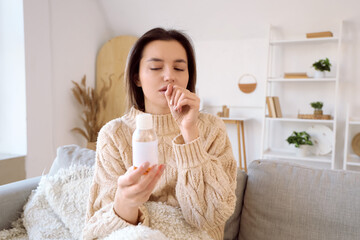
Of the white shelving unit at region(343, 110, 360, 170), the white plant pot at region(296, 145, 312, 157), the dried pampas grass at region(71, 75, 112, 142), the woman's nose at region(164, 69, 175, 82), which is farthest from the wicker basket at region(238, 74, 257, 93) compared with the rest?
the woman's nose at region(164, 69, 175, 82)

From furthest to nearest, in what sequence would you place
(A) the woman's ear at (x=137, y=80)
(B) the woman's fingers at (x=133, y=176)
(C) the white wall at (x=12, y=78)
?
(C) the white wall at (x=12, y=78) → (A) the woman's ear at (x=137, y=80) → (B) the woman's fingers at (x=133, y=176)

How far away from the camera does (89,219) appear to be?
2.99 ft

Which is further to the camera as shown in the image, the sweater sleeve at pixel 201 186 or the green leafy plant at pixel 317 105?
the green leafy plant at pixel 317 105

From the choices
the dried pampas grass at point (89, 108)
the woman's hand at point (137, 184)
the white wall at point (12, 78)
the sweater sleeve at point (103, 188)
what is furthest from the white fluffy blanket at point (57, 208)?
the dried pampas grass at point (89, 108)

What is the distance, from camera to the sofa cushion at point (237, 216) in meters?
1.19

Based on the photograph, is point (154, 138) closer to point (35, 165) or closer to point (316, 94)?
point (35, 165)

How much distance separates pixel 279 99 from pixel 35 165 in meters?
2.81

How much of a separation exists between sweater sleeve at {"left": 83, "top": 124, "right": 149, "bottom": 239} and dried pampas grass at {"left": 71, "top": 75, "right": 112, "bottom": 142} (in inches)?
94.7

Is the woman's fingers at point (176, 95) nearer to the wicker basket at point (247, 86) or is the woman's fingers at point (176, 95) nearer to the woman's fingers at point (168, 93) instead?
the woman's fingers at point (168, 93)

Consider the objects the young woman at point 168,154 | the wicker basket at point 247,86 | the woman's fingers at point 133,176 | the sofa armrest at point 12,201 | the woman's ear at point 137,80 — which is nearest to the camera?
the woman's fingers at point 133,176

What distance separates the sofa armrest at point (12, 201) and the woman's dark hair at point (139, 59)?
692 millimetres

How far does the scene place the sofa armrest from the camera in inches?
48.3

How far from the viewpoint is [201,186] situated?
84 cm

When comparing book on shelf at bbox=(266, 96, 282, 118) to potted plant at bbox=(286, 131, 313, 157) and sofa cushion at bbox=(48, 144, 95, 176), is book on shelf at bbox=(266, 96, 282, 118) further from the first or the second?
sofa cushion at bbox=(48, 144, 95, 176)
